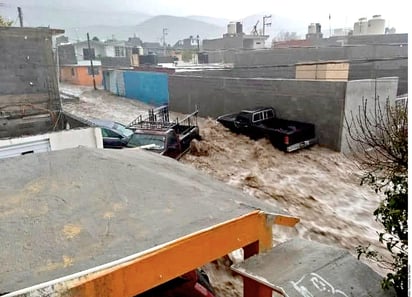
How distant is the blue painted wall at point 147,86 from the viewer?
1073 inches

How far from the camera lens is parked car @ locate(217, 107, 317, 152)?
15039mm

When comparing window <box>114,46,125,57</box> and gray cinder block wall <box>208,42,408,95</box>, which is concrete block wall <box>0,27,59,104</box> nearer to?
gray cinder block wall <box>208,42,408,95</box>

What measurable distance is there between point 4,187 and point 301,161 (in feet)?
40.0

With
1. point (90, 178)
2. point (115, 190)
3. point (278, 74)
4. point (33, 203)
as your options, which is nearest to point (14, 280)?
point (33, 203)

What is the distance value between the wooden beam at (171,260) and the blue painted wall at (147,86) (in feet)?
77.3

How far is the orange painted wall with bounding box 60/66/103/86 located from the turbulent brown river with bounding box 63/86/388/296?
2612 centimetres

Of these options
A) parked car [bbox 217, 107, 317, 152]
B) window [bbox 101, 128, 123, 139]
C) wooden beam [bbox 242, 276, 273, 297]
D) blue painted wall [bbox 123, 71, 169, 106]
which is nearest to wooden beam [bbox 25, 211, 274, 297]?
wooden beam [bbox 242, 276, 273, 297]

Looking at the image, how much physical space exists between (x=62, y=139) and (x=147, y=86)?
2001 cm

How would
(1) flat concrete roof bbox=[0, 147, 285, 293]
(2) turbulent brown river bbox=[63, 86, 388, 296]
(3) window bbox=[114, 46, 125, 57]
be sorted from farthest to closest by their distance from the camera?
(3) window bbox=[114, 46, 125, 57] < (2) turbulent brown river bbox=[63, 86, 388, 296] < (1) flat concrete roof bbox=[0, 147, 285, 293]

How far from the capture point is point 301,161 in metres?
14.5

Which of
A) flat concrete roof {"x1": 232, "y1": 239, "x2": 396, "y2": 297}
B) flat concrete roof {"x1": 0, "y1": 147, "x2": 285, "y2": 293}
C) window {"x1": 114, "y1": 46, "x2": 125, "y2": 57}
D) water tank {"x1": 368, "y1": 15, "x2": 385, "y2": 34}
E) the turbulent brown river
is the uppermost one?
window {"x1": 114, "y1": 46, "x2": 125, "y2": 57}

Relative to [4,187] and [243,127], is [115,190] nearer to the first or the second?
[4,187]

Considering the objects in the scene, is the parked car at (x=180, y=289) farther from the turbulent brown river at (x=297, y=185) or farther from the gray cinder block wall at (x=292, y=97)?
the gray cinder block wall at (x=292, y=97)

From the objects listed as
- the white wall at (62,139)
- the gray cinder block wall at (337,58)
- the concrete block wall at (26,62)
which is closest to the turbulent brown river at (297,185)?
the white wall at (62,139)
